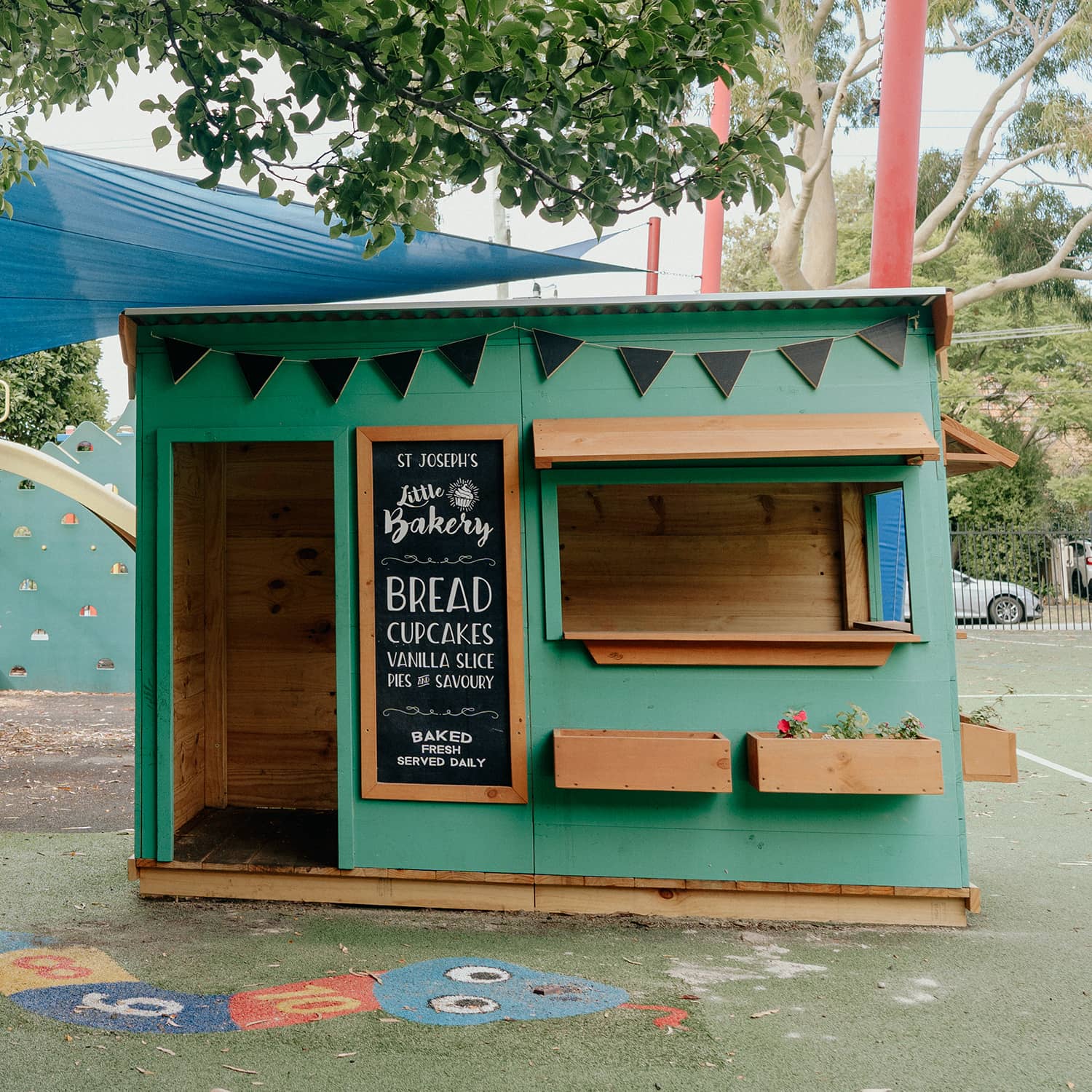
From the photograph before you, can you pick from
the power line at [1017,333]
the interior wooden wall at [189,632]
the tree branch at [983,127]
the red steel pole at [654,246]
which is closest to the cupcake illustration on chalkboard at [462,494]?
the interior wooden wall at [189,632]

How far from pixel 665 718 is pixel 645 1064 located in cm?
147

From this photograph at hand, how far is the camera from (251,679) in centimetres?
514

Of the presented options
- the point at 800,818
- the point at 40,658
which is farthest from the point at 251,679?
the point at 40,658

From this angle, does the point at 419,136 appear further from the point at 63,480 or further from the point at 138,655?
the point at 63,480

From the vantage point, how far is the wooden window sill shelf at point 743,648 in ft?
12.5

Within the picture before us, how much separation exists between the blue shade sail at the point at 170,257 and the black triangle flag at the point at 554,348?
94 cm

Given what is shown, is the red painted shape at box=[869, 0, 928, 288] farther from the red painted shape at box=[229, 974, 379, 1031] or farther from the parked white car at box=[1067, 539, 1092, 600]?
the parked white car at box=[1067, 539, 1092, 600]

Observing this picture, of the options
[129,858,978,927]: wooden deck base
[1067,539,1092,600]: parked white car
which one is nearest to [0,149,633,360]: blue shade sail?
[129,858,978,927]: wooden deck base

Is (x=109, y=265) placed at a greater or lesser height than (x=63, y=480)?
greater

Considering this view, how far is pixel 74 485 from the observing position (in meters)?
7.38

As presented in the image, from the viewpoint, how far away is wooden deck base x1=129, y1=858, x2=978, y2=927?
382cm

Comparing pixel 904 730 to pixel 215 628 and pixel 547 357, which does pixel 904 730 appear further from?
pixel 215 628

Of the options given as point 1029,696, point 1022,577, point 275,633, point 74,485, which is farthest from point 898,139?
point 1022,577

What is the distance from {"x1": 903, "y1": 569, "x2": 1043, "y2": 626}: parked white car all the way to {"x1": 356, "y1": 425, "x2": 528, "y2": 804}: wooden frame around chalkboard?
Answer: 49.5 feet
